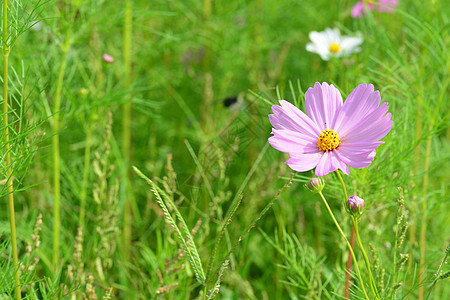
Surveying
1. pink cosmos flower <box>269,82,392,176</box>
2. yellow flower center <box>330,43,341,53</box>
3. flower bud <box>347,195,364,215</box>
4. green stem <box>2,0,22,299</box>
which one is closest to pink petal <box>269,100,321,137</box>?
pink cosmos flower <box>269,82,392,176</box>

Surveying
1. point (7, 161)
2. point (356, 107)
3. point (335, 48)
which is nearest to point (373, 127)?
point (356, 107)

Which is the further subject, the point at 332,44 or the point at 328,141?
the point at 332,44

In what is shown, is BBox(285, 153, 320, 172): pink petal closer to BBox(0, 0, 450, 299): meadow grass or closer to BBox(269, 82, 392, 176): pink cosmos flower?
BBox(269, 82, 392, 176): pink cosmos flower

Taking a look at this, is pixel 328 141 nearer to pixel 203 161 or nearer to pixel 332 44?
pixel 203 161

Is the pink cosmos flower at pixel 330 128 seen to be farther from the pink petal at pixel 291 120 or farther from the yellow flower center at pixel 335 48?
the yellow flower center at pixel 335 48

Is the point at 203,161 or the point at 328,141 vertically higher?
the point at 328,141

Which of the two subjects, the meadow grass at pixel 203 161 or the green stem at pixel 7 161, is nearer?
the green stem at pixel 7 161

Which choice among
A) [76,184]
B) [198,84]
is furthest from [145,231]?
[198,84]

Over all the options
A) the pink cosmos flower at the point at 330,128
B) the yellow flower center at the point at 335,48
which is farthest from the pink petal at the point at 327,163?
the yellow flower center at the point at 335,48
